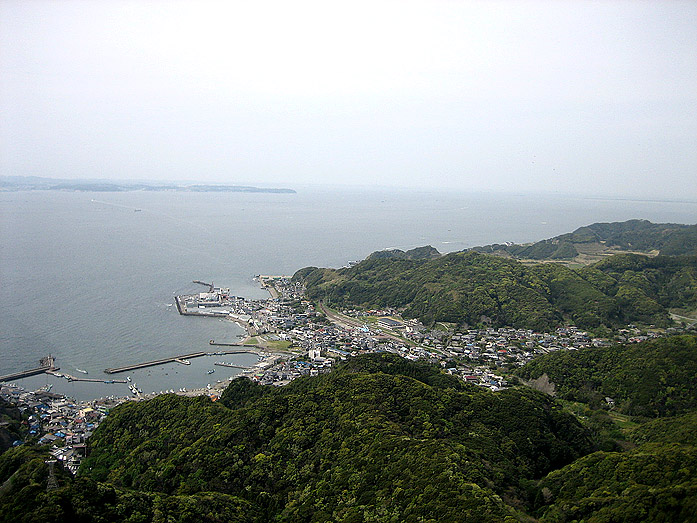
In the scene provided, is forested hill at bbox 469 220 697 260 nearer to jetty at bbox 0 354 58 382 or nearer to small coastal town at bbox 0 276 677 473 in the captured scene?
small coastal town at bbox 0 276 677 473

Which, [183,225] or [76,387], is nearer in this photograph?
[76,387]

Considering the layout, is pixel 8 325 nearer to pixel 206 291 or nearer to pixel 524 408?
pixel 206 291

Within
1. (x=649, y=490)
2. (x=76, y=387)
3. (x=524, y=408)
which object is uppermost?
(x=649, y=490)

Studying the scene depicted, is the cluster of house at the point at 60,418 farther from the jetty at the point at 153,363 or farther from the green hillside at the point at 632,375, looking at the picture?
the green hillside at the point at 632,375

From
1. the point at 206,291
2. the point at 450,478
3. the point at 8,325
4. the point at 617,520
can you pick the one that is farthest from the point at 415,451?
the point at 206,291

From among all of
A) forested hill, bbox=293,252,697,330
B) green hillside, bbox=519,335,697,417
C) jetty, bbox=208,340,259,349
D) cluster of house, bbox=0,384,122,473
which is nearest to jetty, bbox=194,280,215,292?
forested hill, bbox=293,252,697,330

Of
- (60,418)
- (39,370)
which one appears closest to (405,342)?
(60,418)

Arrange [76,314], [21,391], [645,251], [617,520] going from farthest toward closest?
[645,251] → [76,314] → [21,391] → [617,520]
